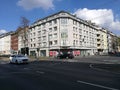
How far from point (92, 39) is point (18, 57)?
68.6 meters

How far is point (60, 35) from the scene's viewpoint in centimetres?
7406

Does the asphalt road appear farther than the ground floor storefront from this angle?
No

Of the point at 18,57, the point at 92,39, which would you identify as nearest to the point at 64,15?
the point at 92,39

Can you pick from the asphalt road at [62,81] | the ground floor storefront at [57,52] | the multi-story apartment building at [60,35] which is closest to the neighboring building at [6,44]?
the multi-story apartment building at [60,35]

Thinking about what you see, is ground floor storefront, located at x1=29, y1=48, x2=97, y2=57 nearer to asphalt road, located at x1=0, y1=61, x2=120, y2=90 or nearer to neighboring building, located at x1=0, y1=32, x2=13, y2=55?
neighboring building, located at x1=0, y1=32, x2=13, y2=55

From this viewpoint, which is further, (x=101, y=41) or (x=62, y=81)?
(x=101, y=41)

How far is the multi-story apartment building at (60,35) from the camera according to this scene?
243ft

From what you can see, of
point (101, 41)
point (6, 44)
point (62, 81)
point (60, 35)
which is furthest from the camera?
point (6, 44)

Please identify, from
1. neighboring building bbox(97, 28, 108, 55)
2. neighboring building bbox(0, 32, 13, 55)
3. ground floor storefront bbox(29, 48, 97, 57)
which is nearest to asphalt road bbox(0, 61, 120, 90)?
ground floor storefront bbox(29, 48, 97, 57)

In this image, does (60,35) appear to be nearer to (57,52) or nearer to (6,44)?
(57,52)

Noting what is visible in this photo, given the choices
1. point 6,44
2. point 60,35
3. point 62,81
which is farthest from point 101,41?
point 62,81

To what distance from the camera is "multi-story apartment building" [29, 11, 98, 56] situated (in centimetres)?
Result: 7412

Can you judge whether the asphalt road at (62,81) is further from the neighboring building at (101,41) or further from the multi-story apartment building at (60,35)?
the neighboring building at (101,41)

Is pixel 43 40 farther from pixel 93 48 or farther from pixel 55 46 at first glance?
pixel 93 48
